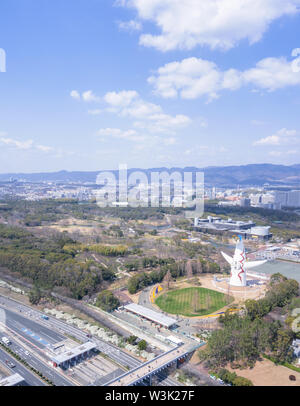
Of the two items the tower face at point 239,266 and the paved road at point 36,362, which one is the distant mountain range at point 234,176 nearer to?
the tower face at point 239,266

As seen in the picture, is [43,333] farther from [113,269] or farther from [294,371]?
[294,371]

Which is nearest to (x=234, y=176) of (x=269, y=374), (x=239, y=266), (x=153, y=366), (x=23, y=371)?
(x=239, y=266)

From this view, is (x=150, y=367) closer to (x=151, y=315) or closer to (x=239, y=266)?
(x=151, y=315)

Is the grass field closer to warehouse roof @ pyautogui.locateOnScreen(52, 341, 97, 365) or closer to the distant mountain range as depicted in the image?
warehouse roof @ pyautogui.locateOnScreen(52, 341, 97, 365)

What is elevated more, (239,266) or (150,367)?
(239,266)

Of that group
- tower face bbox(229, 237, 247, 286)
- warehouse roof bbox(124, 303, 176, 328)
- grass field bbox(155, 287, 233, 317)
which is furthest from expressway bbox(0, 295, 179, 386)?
tower face bbox(229, 237, 247, 286)

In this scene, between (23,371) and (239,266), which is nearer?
(23,371)

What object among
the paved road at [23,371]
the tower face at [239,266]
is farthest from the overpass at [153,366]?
the tower face at [239,266]
